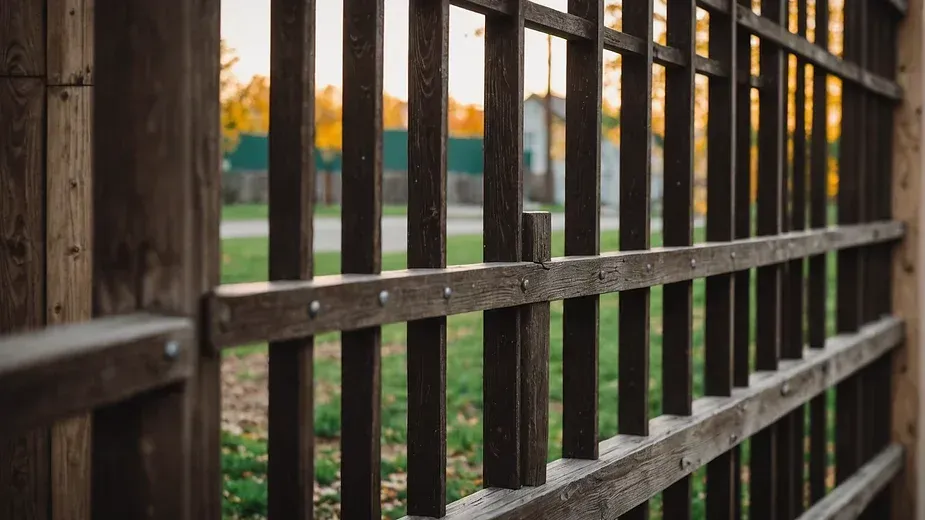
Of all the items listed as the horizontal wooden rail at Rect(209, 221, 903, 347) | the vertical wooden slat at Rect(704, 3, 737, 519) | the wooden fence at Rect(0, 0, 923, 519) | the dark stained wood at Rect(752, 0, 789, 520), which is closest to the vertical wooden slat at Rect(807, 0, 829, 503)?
the wooden fence at Rect(0, 0, 923, 519)

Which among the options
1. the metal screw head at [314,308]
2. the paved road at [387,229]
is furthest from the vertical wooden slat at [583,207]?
the paved road at [387,229]

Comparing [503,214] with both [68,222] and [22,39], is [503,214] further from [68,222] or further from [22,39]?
[22,39]

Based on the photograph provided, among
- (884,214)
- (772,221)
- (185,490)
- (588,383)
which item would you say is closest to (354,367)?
(185,490)

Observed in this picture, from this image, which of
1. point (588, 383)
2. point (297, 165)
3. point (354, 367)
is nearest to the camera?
point (297, 165)

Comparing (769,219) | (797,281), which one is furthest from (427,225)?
(797,281)

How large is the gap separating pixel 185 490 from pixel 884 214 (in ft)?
17.0

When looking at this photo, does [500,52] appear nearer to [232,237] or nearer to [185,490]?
[185,490]

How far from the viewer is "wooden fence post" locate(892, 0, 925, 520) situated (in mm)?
6004

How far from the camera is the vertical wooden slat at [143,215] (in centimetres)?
161

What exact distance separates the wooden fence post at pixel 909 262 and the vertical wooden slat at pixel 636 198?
334cm

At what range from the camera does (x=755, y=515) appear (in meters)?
4.41

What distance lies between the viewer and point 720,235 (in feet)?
12.5

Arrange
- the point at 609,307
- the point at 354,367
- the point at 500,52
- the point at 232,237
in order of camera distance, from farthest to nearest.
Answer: the point at 232,237 → the point at 609,307 → the point at 500,52 → the point at 354,367

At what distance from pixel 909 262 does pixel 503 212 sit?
418 cm
